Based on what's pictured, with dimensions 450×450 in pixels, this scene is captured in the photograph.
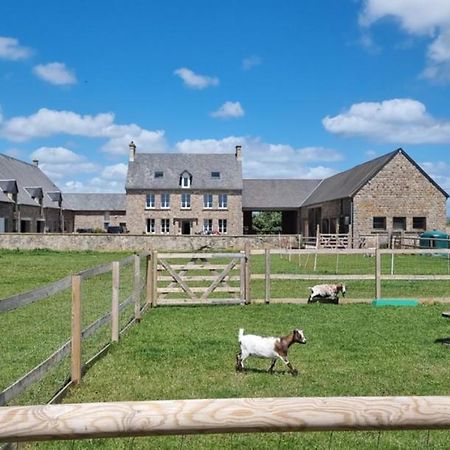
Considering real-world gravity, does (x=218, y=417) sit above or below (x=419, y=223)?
below

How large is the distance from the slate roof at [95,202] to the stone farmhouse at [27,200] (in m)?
5.62

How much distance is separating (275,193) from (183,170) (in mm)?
9744

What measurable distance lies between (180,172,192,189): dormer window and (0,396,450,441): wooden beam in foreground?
175ft

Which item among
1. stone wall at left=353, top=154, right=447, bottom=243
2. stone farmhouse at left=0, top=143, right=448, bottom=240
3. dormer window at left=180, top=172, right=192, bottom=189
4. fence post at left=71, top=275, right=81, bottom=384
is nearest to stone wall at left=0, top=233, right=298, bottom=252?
stone farmhouse at left=0, top=143, right=448, bottom=240

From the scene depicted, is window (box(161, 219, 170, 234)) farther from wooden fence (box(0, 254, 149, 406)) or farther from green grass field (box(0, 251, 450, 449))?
wooden fence (box(0, 254, 149, 406))

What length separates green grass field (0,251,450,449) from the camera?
4.71 m

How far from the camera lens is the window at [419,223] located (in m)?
40.3

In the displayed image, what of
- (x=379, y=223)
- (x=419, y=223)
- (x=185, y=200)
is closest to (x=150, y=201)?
(x=185, y=200)

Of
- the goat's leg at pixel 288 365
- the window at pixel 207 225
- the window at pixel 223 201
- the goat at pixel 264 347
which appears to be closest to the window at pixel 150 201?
the window at pixel 207 225

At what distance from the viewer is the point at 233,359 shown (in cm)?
742

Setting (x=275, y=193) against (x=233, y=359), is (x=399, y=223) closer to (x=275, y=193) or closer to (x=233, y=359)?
(x=275, y=193)

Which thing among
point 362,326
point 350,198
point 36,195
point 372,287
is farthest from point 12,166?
point 362,326

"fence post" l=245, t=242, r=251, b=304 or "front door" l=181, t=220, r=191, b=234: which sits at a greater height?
"front door" l=181, t=220, r=191, b=234

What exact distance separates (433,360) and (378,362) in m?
0.78
